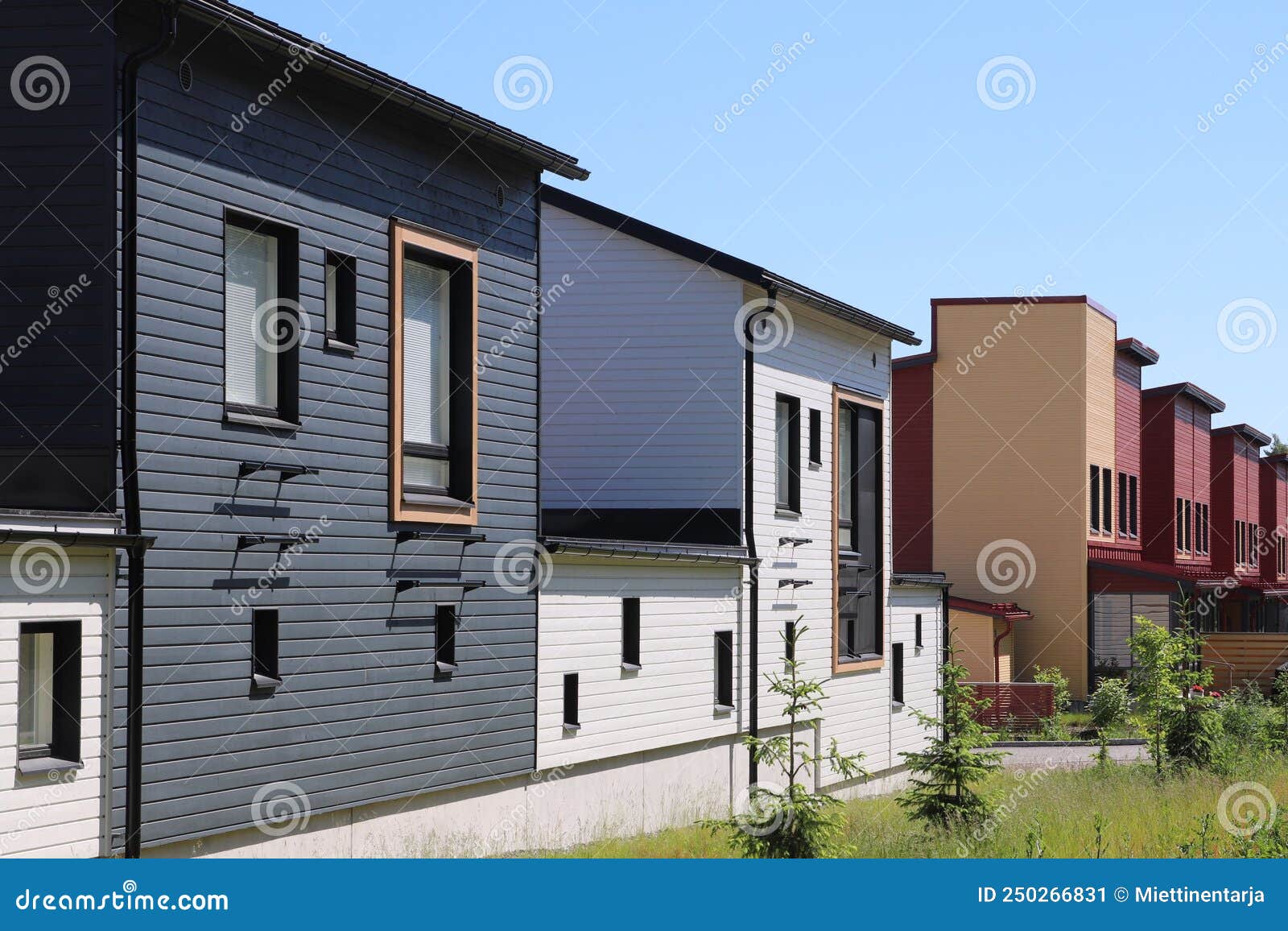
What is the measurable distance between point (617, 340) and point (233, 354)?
444 inches

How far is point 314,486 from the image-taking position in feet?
45.2

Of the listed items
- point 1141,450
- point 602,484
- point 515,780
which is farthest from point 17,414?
point 1141,450

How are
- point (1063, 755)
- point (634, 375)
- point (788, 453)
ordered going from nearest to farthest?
1. point (634, 375)
2. point (788, 453)
3. point (1063, 755)

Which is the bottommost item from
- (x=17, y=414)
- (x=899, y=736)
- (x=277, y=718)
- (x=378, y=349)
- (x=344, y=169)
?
(x=899, y=736)

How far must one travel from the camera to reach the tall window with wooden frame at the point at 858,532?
26250 millimetres

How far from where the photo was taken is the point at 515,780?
16719 mm

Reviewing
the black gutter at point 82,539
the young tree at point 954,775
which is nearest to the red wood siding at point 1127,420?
the young tree at point 954,775

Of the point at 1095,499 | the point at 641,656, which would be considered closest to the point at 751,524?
the point at 641,656

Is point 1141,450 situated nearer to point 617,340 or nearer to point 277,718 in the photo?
point 617,340

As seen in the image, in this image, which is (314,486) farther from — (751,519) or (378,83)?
(751,519)

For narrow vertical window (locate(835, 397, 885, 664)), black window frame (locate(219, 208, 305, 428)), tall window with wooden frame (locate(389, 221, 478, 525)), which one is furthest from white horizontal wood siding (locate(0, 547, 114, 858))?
narrow vertical window (locate(835, 397, 885, 664))

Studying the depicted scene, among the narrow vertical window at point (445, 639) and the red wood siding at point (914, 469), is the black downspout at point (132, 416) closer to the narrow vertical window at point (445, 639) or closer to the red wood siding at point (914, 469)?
the narrow vertical window at point (445, 639)

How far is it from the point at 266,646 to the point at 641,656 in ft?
24.0

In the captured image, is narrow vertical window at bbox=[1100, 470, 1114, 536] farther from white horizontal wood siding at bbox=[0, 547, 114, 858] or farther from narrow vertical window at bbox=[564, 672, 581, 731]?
white horizontal wood siding at bbox=[0, 547, 114, 858]
